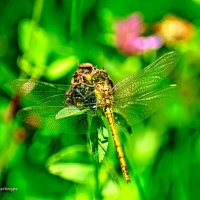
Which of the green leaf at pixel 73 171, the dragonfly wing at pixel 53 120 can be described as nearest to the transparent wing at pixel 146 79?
the dragonfly wing at pixel 53 120

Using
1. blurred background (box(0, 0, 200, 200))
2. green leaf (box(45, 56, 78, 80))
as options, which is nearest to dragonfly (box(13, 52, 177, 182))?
blurred background (box(0, 0, 200, 200))

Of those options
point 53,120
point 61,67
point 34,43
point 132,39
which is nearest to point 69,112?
point 53,120

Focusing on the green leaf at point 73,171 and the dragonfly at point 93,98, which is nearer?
the dragonfly at point 93,98

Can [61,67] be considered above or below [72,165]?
above

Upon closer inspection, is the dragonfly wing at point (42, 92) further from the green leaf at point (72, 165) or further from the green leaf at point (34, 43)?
the green leaf at point (34, 43)

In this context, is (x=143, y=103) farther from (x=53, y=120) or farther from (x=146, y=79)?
(x=53, y=120)

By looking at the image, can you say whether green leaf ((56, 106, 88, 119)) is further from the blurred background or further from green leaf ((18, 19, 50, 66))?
green leaf ((18, 19, 50, 66))
